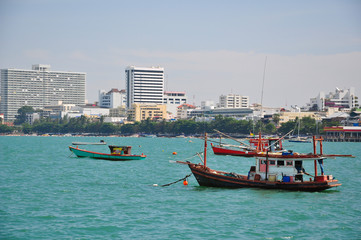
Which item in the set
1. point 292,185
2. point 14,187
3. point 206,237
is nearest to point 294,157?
point 292,185

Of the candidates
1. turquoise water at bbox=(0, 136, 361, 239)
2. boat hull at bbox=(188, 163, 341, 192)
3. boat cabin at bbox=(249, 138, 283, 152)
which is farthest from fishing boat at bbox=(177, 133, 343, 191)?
boat cabin at bbox=(249, 138, 283, 152)

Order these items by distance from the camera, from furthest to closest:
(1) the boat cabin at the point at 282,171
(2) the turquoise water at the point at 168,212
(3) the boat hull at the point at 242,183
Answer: (1) the boat cabin at the point at 282,171 → (3) the boat hull at the point at 242,183 → (2) the turquoise water at the point at 168,212

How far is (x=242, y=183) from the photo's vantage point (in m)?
45.5

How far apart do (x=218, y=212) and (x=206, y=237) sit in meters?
6.53

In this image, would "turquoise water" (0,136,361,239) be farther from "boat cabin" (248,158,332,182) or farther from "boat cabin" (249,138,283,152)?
"boat cabin" (249,138,283,152)

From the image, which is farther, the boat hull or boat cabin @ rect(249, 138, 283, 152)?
boat cabin @ rect(249, 138, 283, 152)

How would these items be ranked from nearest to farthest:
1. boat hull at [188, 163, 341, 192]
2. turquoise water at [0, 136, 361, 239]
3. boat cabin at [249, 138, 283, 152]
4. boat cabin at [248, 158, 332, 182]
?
turquoise water at [0, 136, 361, 239], boat hull at [188, 163, 341, 192], boat cabin at [248, 158, 332, 182], boat cabin at [249, 138, 283, 152]

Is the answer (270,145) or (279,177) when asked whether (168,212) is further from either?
(270,145)

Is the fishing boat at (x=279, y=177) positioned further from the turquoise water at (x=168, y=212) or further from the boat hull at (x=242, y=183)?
the turquoise water at (x=168, y=212)

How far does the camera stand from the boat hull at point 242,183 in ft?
145

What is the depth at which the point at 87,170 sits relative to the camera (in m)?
67.7

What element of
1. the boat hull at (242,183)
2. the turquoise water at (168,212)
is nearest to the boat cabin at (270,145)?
the boat hull at (242,183)

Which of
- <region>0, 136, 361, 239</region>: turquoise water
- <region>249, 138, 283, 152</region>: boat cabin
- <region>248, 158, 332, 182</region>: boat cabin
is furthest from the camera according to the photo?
<region>249, 138, 283, 152</region>: boat cabin

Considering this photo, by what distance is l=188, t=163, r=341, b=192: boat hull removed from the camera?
4409cm
